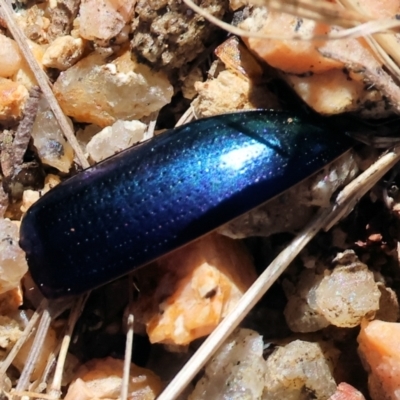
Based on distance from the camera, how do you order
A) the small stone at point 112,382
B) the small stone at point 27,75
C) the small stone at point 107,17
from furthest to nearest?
the small stone at point 27,75 < the small stone at point 107,17 < the small stone at point 112,382

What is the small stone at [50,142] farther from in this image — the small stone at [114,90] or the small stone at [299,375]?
the small stone at [299,375]

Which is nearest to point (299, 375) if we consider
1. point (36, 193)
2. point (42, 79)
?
point (36, 193)

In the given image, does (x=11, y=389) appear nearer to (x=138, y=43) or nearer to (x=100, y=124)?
(x=100, y=124)

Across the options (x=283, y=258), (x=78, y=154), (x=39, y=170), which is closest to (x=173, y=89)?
(x=78, y=154)

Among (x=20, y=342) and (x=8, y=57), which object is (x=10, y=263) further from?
(x=8, y=57)

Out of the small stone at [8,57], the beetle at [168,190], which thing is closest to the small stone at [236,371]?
the beetle at [168,190]
